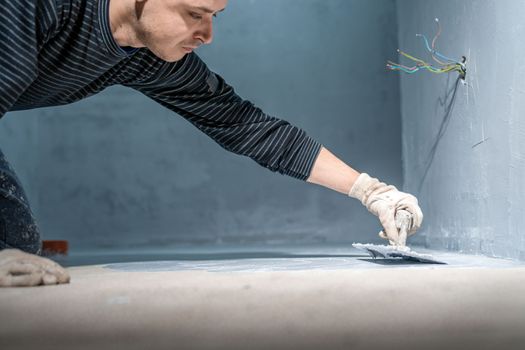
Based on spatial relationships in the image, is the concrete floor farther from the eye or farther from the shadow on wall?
the shadow on wall

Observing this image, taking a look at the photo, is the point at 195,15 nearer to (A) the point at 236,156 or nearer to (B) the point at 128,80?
(B) the point at 128,80

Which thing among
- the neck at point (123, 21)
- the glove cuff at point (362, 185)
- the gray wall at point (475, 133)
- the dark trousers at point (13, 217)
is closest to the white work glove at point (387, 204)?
the glove cuff at point (362, 185)

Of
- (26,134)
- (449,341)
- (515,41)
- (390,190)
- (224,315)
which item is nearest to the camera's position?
(449,341)

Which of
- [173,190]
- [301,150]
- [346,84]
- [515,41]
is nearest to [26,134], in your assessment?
[173,190]

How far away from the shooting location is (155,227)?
3.16m

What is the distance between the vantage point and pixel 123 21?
123 centimetres

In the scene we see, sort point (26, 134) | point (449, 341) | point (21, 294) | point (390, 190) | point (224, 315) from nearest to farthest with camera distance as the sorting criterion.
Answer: point (449, 341) < point (224, 315) < point (21, 294) < point (390, 190) < point (26, 134)

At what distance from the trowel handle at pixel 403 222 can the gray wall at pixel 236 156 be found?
63.2 inches

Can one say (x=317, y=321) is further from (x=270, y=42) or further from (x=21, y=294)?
(x=270, y=42)

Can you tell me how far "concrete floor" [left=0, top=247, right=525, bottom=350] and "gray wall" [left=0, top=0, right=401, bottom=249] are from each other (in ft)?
7.39

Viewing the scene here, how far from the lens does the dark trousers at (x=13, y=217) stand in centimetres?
137

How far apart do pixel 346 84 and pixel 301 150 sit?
1762mm

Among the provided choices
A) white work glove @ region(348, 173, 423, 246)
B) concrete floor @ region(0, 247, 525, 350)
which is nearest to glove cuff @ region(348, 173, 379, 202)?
white work glove @ region(348, 173, 423, 246)

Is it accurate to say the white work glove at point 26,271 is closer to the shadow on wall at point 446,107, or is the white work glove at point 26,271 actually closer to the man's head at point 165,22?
the man's head at point 165,22
